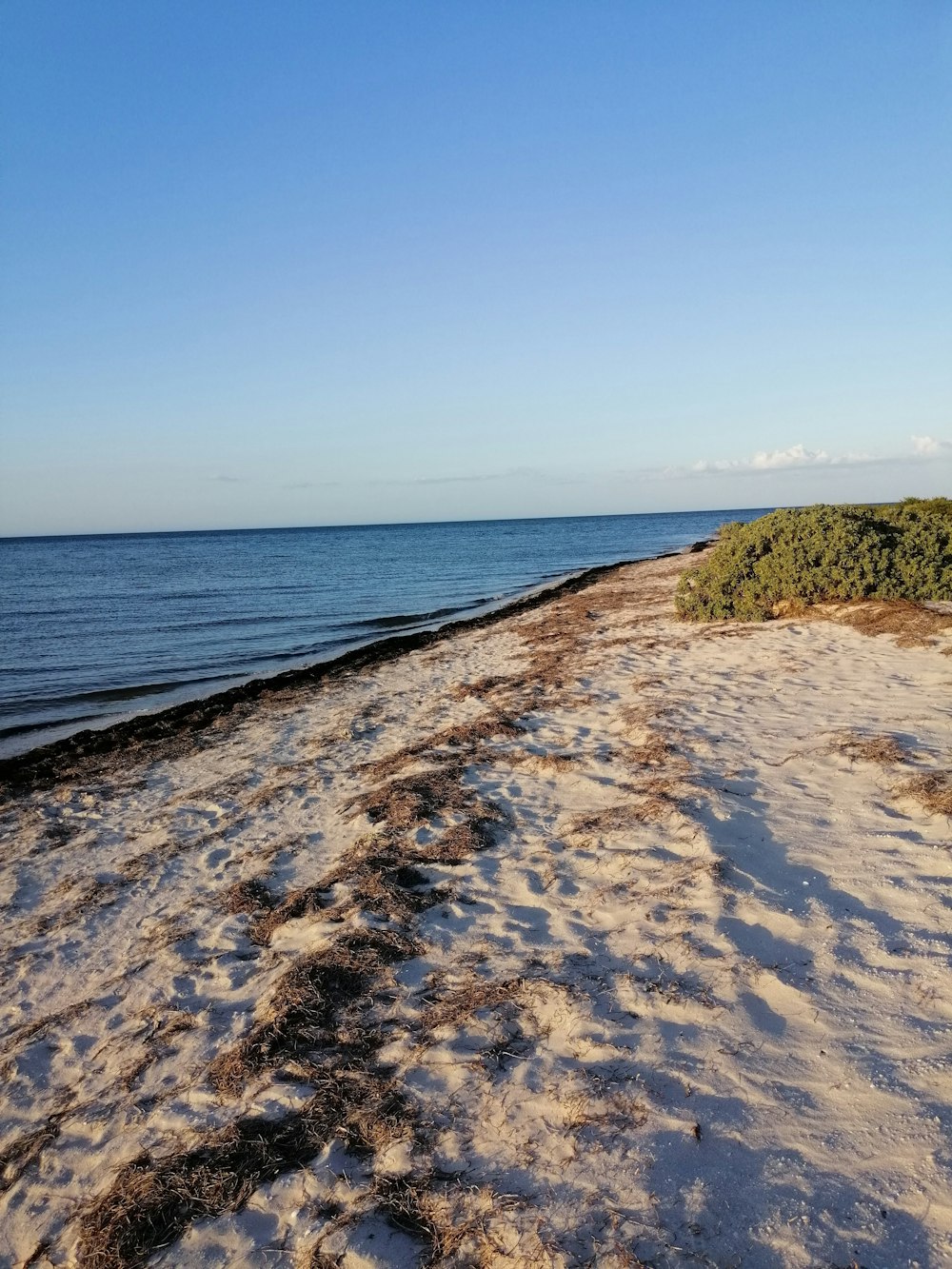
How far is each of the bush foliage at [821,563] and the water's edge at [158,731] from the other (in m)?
6.77

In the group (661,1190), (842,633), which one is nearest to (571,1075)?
(661,1190)

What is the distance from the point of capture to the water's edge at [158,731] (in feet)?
31.2

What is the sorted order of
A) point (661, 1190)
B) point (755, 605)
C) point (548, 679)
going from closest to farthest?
point (661, 1190), point (548, 679), point (755, 605)

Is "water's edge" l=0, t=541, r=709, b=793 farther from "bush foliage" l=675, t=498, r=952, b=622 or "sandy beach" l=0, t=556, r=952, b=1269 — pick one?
"bush foliage" l=675, t=498, r=952, b=622

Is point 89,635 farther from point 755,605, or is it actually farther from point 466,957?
point 466,957

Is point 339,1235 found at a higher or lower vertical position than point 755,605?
lower

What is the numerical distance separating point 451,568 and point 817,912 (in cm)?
3824

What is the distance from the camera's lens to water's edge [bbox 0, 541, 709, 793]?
31.2 feet

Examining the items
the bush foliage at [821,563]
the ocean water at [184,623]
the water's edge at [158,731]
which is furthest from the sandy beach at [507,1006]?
the ocean water at [184,623]

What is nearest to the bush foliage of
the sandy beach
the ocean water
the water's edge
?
the sandy beach

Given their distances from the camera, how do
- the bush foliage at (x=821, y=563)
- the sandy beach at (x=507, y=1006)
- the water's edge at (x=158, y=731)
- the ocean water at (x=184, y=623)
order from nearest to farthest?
the sandy beach at (x=507, y=1006), the water's edge at (x=158, y=731), the bush foliage at (x=821, y=563), the ocean water at (x=184, y=623)

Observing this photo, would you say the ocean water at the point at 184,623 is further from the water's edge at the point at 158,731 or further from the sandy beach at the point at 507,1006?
the sandy beach at the point at 507,1006

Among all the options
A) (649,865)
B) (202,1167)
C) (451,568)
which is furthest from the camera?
(451,568)

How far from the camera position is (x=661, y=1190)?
256 cm
